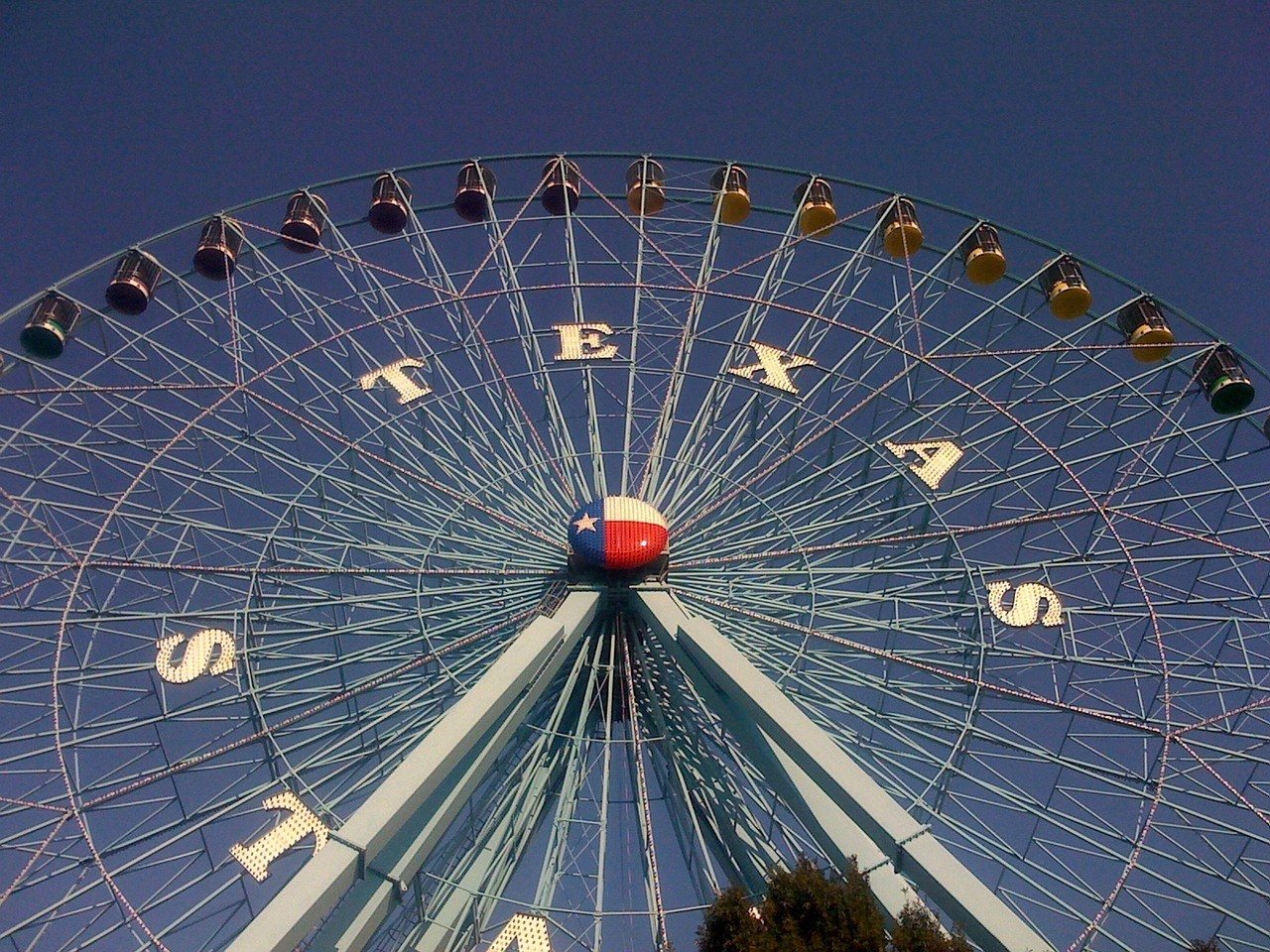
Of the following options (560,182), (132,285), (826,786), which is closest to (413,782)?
(826,786)

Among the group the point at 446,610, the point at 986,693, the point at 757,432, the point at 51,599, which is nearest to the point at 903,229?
the point at 757,432

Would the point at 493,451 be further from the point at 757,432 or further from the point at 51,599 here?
the point at 51,599

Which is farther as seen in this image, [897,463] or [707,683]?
[897,463]

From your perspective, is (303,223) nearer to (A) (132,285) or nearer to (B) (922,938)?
(A) (132,285)

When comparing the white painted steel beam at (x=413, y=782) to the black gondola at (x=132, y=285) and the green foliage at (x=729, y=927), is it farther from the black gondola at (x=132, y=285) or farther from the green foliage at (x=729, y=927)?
the black gondola at (x=132, y=285)

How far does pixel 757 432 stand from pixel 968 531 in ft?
15.8

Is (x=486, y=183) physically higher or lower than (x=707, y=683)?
higher

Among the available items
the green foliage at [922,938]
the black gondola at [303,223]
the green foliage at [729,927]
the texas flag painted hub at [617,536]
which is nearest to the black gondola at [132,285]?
the black gondola at [303,223]

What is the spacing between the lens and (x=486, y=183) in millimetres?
24266

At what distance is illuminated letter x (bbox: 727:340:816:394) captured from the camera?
2153 centimetres

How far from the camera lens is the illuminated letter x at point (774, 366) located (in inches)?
848

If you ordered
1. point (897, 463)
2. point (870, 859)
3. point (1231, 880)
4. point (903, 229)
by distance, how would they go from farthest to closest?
point (903, 229), point (897, 463), point (1231, 880), point (870, 859)

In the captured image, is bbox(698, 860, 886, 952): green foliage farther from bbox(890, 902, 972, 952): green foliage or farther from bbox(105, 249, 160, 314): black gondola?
bbox(105, 249, 160, 314): black gondola

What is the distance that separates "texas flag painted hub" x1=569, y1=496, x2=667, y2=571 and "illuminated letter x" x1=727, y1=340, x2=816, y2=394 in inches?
195
